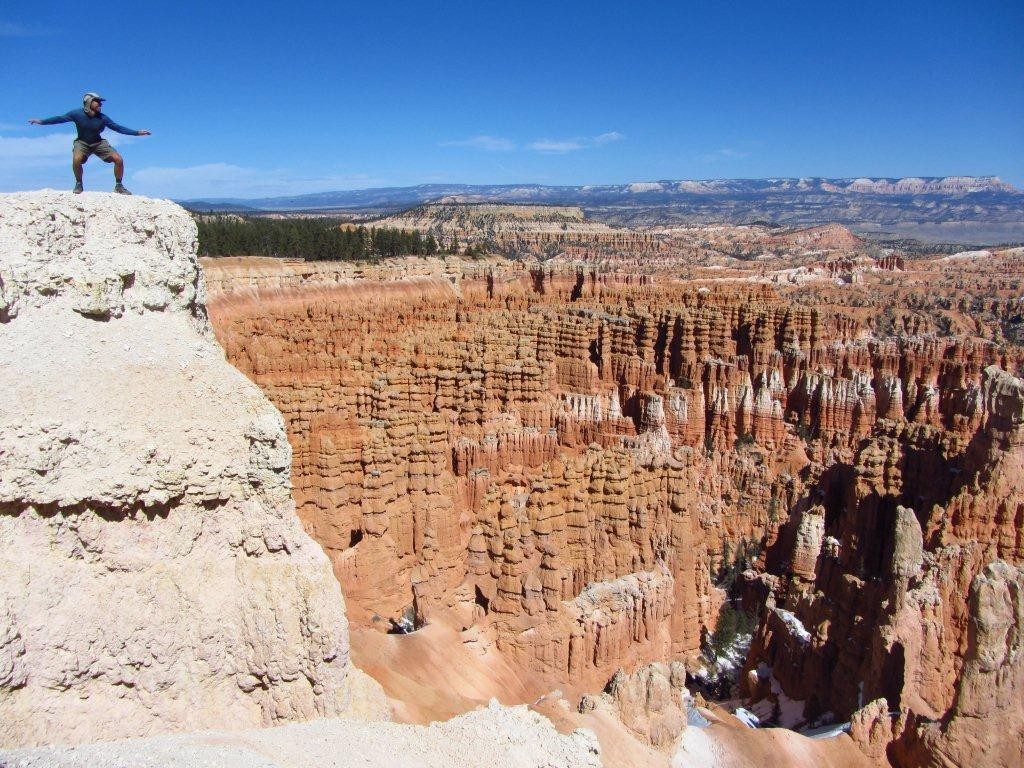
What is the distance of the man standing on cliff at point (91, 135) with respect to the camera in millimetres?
6340

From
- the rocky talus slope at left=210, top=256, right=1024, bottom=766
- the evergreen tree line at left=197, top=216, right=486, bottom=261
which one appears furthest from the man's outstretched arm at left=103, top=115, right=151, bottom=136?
the evergreen tree line at left=197, top=216, right=486, bottom=261

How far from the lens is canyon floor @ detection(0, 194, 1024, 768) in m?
5.36

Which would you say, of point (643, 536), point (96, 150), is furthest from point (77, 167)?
point (643, 536)

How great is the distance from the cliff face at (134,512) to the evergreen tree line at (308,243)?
2372 inches

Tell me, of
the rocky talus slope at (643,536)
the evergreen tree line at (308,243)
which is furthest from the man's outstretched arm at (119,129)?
the evergreen tree line at (308,243)

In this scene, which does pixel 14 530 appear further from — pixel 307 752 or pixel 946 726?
pixel 946 726

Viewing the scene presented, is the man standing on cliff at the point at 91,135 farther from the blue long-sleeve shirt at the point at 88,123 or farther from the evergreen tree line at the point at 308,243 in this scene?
the evergreen tree line at the point at 308,243

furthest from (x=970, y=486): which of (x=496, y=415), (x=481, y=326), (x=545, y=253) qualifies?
(x=545, y=253)

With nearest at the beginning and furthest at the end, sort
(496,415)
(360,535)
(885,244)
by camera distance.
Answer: (360,535), (496,415), (885,244)

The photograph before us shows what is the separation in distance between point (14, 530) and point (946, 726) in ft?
34.3

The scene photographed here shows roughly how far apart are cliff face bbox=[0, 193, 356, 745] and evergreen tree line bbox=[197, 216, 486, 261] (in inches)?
2372

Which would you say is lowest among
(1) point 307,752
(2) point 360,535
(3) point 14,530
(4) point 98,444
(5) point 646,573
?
(5) point 646,573

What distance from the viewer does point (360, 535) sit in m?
13.2

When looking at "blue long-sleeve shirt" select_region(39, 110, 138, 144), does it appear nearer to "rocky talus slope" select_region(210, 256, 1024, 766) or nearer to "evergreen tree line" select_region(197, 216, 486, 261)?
"rocky talus slope" select_region(210, 256, 1024, 766)
